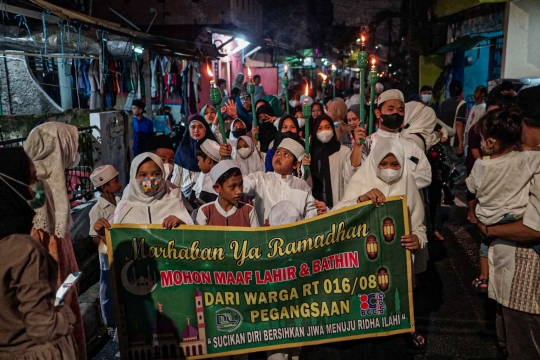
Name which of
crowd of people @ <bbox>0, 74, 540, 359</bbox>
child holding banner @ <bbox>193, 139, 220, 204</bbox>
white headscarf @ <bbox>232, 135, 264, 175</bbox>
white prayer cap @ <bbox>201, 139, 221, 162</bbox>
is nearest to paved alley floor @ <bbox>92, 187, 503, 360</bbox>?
crowd of people @ <bbox>0, 74, 540, 359</bbox>

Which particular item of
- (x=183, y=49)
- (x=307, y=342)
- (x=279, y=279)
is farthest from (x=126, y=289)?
(x=183, y=49)

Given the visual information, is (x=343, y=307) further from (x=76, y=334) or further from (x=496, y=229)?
(x=76, y=334)

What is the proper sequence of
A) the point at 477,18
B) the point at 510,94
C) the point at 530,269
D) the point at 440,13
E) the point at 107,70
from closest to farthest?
Result: the point at 530,269 → the point at 510,94 → the point at 107,70 → the point at 477,18 → the point at 440,13

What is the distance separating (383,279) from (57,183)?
8.73 feet

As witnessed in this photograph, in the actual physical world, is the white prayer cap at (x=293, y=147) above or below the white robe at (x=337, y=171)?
above

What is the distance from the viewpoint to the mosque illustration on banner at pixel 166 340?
4.06 metres

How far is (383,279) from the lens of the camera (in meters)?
4.10

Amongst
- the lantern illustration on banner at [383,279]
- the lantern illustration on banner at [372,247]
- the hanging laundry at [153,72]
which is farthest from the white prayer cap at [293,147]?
the hanging laundry at [153,72]

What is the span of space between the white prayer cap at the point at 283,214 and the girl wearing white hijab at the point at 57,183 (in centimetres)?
164

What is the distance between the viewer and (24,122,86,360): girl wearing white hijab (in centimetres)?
405

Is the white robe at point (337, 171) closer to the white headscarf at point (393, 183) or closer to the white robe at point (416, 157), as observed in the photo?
the white robe at point (416, 157)

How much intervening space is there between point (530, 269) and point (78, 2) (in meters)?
16.0

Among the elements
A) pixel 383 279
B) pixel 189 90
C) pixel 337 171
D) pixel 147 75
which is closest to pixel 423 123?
pixel 337 171

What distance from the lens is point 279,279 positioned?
4070mm
